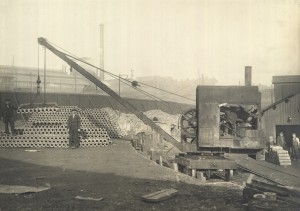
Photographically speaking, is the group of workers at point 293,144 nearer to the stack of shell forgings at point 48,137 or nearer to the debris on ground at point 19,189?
the stack of shell forgings at point 48,137

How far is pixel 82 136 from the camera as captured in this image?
1444 centimetres

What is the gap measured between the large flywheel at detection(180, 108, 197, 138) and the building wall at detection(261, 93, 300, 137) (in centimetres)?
852

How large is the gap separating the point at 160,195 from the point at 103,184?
5.63ft

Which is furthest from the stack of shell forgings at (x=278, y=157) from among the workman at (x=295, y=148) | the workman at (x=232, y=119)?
the workman at (x=232, y=119)

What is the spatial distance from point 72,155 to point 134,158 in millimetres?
2306

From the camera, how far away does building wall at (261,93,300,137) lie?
870 inches

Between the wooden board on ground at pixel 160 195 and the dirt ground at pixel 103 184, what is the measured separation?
8 centimetres

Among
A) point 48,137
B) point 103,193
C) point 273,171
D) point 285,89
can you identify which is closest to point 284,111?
point 285,89

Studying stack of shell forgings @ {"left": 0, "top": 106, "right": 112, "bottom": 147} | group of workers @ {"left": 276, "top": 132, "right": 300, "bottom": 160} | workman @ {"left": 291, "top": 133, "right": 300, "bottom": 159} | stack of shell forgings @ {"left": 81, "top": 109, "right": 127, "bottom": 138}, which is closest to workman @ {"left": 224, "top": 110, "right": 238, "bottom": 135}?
stack of shell forgings @ {"left": 0, "top": 106, "right": 112, "bottom": 147}

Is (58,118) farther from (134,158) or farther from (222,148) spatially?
(222,148)

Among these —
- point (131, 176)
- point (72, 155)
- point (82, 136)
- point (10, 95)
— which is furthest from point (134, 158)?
point (10, 95)

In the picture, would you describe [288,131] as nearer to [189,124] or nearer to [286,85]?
[286,85]

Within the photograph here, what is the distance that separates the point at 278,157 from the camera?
1855cm

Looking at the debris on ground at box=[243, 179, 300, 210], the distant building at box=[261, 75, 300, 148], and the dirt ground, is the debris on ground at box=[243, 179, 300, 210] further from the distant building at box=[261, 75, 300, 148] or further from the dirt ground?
the distant building at box=[261, 75, 300, 148]
